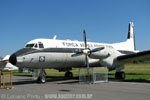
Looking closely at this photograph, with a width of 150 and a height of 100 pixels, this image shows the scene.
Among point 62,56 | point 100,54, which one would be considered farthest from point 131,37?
point 62,56

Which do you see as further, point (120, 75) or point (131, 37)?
point (131, 37)

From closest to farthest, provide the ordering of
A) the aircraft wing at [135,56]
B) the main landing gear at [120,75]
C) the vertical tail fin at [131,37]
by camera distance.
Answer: the aircraft wing at [135,56]
the main landing gear at [120,75]
the vertical tail fin at [131,37]

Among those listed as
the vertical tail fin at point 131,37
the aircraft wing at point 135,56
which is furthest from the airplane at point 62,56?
the vertical tail fin at point 131,37

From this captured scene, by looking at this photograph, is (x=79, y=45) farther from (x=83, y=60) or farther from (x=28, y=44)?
(x=28, y=44)

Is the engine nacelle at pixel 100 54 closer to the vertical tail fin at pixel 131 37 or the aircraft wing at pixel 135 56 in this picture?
the aircraft wing at pixel 135 56

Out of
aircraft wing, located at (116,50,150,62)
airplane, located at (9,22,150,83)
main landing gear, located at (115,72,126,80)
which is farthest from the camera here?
main landing gear, located at (115,72,126,80)

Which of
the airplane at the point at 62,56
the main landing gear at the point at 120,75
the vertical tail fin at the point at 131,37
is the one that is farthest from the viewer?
the vertical tail fin at the point at 131,37

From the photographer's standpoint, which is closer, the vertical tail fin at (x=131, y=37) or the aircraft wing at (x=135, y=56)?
the aircraft wing at (x=135, y=56)

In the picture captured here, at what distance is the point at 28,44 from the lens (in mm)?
14844

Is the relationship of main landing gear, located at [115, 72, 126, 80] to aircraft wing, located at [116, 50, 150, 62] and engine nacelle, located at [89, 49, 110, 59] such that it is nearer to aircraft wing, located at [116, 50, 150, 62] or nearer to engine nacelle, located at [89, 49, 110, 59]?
aircraft wing, located at [116, 50, 150, 62]

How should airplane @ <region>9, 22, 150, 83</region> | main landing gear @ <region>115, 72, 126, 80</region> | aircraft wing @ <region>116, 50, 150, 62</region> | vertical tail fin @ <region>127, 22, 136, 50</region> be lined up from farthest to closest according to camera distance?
vertical tail fin @ <region>127, 22, 136, 50</region>
main landing gear @ <region>115, 72, 126, 80</region>
aircraft wing @ <region>116, 50, 150, 62</region>
airplane @ <region>9, 22, 150, 83</region>

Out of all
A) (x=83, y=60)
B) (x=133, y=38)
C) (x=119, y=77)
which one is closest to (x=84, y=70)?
(x=83, y=60)

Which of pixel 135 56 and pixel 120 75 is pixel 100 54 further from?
pixel 120 75

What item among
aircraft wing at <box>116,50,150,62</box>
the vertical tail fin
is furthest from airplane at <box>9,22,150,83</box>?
the vertical tail fin
